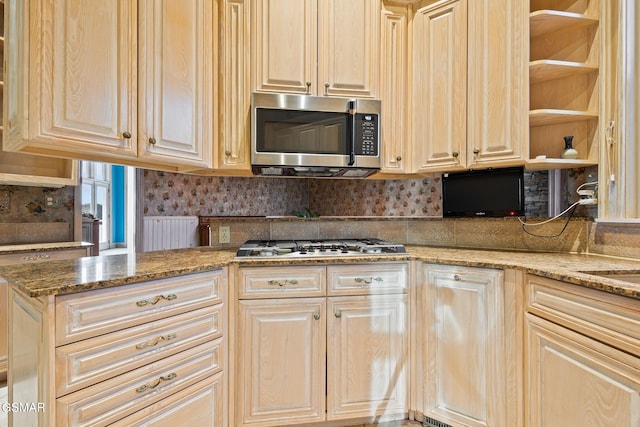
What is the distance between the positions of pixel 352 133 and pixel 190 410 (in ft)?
5.13

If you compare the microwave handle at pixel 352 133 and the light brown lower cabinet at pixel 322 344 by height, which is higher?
the microwave handle at pixel 352 133

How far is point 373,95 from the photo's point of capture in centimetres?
188

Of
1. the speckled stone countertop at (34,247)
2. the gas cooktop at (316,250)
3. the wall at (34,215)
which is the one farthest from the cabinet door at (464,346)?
the wall at (34,215)

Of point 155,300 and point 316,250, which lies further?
point 316,250

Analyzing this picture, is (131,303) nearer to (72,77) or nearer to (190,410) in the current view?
(190,410)

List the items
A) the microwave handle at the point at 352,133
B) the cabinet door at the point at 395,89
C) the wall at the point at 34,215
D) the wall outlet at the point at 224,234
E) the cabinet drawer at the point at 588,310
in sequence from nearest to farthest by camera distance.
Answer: the cabinet drawer at the point at 588,310
the microwave handle at the point at 352,133
the cabinet door at the point at 395,89
the wall outlet at the point at 224,234
the wall at the point at 34,215

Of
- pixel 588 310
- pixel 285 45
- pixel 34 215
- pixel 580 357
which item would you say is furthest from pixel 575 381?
pixel 34 215

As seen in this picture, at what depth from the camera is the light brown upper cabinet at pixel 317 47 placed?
1.78 meters

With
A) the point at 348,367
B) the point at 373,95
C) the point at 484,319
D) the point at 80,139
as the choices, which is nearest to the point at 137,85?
the point at 80,139

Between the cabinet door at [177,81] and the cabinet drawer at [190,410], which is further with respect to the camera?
the cabinet door at [177,81]

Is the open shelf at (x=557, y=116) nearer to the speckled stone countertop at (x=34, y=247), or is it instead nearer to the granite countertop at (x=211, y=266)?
the granite countertop at (x=211, y=266)

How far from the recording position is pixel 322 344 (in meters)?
1.62

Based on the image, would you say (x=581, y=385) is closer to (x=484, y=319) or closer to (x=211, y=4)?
(x=484, y=319)

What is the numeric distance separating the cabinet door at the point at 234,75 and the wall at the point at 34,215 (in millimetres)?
1954
